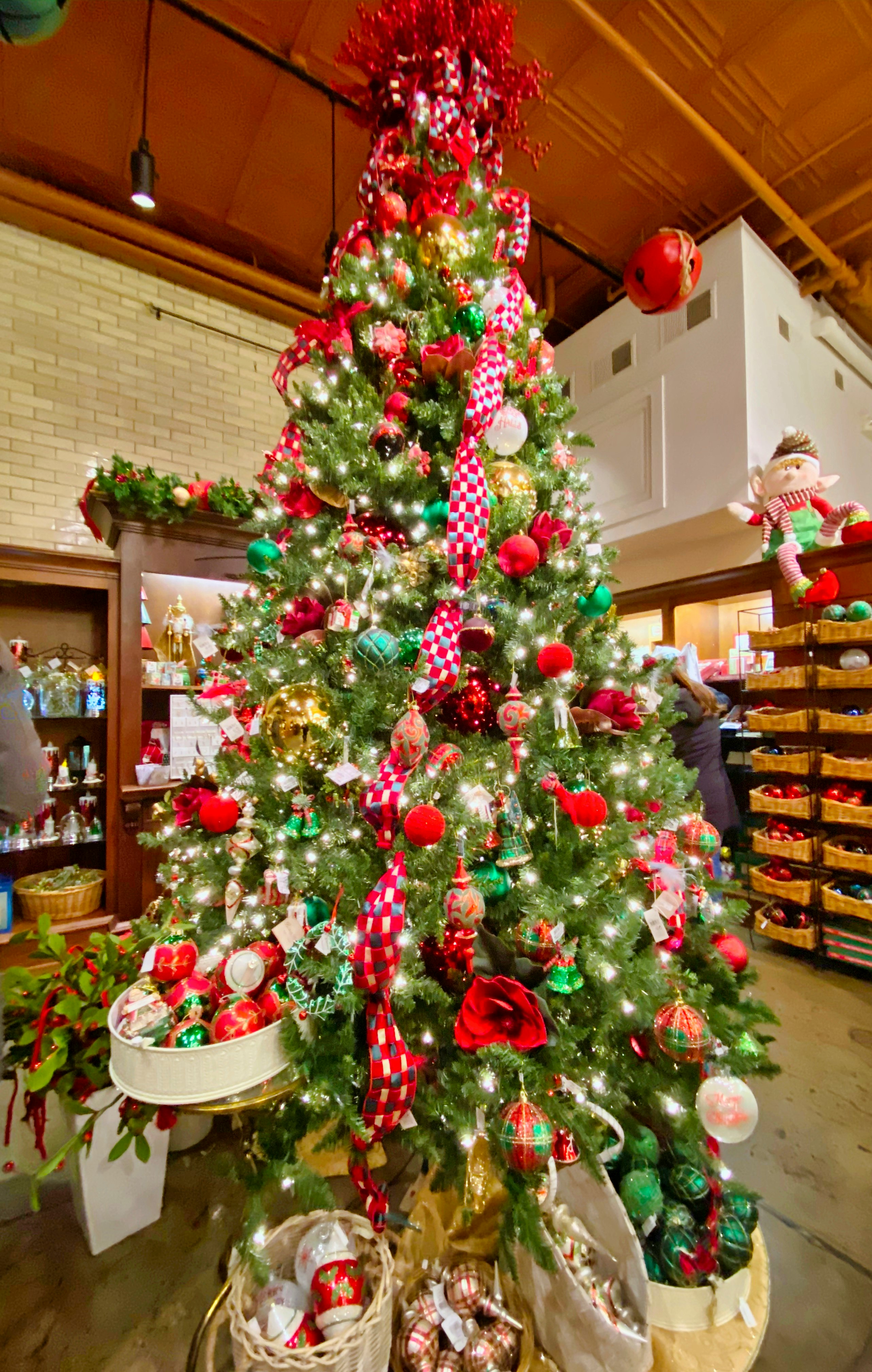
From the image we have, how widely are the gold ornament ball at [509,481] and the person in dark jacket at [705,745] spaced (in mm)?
1406

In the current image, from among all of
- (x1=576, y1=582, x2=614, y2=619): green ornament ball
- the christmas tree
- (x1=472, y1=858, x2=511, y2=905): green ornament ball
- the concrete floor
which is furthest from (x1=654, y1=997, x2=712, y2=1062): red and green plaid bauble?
(x1=576, y1=582, x2=614, y2=619): green ornament ball

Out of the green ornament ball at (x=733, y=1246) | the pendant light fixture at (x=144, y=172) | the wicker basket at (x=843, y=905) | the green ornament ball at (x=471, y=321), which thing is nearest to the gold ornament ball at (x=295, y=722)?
the green ornament ball at (x=471, y=321)

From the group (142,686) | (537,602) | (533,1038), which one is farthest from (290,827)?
(142,686)

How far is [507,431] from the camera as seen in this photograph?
1.31 metres

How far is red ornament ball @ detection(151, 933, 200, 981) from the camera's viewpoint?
3.45 ft

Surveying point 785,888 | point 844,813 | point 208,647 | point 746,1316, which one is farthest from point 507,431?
point 785,888

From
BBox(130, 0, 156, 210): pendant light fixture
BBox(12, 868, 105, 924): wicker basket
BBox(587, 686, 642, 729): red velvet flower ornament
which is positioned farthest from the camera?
BBox(12, 868, 105, 924): wicker basket

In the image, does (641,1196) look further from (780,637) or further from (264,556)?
(780,637)

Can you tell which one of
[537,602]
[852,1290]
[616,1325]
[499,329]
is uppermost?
[499,329]

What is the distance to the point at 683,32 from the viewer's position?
7.81 ft

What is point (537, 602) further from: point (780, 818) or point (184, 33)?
point (184, 33)

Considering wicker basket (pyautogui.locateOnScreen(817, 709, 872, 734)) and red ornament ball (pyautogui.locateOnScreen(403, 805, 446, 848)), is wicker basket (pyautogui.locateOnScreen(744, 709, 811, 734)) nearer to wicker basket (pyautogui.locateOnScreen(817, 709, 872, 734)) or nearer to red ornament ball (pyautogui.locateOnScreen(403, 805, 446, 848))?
wicker basket (pyautogui.locateOnScreen(817, 709, 872, 734))

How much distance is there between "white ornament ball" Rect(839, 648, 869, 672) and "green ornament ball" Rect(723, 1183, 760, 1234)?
2251 mm

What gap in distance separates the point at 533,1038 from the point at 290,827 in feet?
2.01
